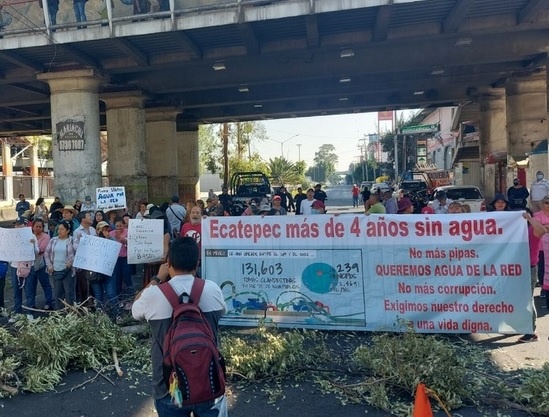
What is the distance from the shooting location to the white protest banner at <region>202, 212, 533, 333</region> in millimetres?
6316

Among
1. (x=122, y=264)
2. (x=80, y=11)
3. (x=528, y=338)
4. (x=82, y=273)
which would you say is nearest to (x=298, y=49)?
(x=80, y=11)

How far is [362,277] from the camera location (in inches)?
264

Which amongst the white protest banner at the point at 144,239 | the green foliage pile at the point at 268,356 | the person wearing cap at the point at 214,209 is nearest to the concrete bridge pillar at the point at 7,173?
the person wearing cap at the point at 214,209

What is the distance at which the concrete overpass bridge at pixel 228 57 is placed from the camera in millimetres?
13773

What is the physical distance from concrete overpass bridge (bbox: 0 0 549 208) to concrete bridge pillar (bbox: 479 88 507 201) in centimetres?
21

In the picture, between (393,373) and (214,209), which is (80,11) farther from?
(393,373)

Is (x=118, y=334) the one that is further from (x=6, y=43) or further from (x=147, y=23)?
(x=6, y=43)

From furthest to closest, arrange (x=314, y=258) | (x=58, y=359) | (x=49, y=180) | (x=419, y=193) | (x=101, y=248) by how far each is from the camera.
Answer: (x=49, y=180) → (x=419, y=193) → (x=101, y=248) → (x=314, y=258) → (x=58, y=359)

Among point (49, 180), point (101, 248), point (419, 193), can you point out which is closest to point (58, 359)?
point (101, 248)

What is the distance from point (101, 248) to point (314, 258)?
331 cm

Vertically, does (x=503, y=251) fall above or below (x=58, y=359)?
above

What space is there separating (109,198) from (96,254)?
3.55 meters

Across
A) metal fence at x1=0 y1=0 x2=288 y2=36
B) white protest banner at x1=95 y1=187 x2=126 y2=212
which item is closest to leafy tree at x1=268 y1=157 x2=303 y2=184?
metal fence at x1=0 y1=0 x2=288 y2=36

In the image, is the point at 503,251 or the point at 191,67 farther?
the point at 191,67
